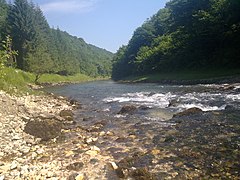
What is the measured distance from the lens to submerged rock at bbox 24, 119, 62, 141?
14.7m

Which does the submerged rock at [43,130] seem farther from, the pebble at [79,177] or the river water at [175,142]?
the pebble at [79,177]

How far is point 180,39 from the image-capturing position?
6912cm

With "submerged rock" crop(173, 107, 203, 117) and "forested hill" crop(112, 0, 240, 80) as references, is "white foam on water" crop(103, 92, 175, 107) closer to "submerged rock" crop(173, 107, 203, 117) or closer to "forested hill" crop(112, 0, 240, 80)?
"submerged rock" crop(173, 107, 203, 117)

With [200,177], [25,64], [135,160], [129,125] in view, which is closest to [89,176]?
[135,160]

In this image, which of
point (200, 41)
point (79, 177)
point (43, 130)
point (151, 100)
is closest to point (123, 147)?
point (79, 177)

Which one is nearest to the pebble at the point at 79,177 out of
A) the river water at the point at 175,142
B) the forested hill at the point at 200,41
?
the river water at the point at 175,142

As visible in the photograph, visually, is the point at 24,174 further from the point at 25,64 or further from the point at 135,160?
the point at 25,64

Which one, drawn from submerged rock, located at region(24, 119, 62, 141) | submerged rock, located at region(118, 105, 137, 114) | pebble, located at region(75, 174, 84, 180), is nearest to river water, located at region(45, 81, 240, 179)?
submerged rock, located at region(118, 105, 137, 114)

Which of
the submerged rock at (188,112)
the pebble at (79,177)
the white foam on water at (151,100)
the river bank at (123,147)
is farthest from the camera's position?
the white foam on water at (151,100)

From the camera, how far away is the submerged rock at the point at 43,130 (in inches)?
580

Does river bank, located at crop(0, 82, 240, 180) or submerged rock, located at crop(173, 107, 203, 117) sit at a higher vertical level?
submerged rock, located at crop(173, 107, 203, 117)

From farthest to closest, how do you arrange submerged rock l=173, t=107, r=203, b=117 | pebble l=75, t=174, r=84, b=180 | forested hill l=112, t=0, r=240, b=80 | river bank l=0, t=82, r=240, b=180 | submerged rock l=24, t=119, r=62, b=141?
forested hill l=112, t=0, r=240, b=80, submerged rock l=173, t=107, r=203, b=117, submerged rock l=24, t=119, r=62, b=141, river bank l=0, t=82, r=240, b=180, pebble l=75, t=174, r=84, b=180

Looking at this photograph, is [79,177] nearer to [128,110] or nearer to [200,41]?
[128,110]

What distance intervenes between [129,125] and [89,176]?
8.44 meters
